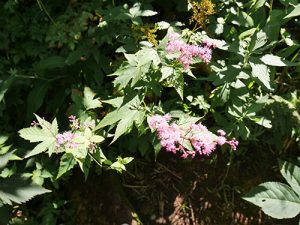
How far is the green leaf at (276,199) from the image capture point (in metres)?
2.35

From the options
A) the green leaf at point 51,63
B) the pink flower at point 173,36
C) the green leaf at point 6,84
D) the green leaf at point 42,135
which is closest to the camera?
the green leaf at point 42,135

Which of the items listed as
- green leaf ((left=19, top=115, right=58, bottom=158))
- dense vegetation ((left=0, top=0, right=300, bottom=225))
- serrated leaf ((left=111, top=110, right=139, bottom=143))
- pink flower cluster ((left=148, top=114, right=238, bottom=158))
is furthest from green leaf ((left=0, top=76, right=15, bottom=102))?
pink flower cluster ((left=148, top=114, right=238, bottom=158))

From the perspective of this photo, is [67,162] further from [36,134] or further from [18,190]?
[18,190]

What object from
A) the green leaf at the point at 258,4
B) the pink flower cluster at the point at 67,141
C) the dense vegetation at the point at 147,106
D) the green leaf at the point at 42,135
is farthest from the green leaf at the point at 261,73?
the green leaf at the point at 42,135

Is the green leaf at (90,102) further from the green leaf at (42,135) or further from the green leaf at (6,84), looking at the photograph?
the green leaf at (6,84)

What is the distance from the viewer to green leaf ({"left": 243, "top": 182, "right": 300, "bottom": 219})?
7.71 ft

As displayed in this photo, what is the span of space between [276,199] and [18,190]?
1.64m

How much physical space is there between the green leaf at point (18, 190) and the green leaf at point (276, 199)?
53.0 inches

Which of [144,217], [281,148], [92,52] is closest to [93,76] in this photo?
[92,52]

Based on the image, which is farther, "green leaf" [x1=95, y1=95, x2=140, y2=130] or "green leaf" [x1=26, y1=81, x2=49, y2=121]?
"green leaf" [x1=26, y1=81, x2=49, y2=121]

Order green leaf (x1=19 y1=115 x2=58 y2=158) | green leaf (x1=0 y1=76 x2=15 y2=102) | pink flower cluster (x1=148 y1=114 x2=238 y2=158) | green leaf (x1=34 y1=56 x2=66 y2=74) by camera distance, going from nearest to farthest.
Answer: pink flower cluster (x1=148 y1=114 x2=238 y2=158), green leaf (x1=19 y1=115 x2=58 y2=158), green leaf (x1=0 y1=76 x2=15 y2=102), green leaf (x1=34 y1=56 x2=66 y2=74)

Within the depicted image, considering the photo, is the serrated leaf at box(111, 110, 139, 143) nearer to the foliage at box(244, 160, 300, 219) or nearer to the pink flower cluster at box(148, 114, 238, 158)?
the pink flower cluster at box(148, 114, 238, 158)

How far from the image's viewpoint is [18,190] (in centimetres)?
241

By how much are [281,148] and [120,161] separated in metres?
1.44
